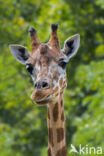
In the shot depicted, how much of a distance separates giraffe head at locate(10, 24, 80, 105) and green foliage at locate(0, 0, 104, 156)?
7.67 meters

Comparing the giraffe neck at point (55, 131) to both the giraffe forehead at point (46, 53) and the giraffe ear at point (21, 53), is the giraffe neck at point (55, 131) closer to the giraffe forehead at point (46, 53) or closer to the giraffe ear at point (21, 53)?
the giraffe forehead at point (46, 53)

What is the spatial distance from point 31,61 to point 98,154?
2540 mm

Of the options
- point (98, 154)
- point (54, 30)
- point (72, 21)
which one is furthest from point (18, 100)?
point (54, 30)

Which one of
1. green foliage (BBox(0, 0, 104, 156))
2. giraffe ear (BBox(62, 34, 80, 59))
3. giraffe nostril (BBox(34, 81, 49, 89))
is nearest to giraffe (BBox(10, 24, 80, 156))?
giraffe nostril (BBox(34, 81, 49, 89))

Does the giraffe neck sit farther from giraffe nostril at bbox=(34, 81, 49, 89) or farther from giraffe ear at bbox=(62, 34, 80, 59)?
giraffe ear at bbox=(62, 34, 80, 59)

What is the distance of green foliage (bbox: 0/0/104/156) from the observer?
15125mm

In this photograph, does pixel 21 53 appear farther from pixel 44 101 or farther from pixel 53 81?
pixel 44 101

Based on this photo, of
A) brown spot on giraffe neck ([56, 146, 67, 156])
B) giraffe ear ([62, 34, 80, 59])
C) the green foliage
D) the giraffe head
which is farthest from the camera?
the green foliage

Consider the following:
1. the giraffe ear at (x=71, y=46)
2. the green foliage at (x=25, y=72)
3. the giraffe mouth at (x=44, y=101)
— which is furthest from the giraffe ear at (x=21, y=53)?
the green foliage at (x=25, y=72)

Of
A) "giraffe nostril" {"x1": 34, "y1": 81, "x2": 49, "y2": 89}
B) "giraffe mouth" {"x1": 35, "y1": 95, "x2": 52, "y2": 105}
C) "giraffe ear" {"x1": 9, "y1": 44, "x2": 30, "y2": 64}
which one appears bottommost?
"giraffe mouth" {"x1": 35, "y1": 95, "x2": 52, "y2": 105}

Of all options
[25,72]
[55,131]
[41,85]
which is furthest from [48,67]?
[25,72]

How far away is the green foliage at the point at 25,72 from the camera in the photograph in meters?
15.1

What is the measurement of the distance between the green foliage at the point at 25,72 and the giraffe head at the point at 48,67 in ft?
25.2

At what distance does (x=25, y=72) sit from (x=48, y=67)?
8624mm
